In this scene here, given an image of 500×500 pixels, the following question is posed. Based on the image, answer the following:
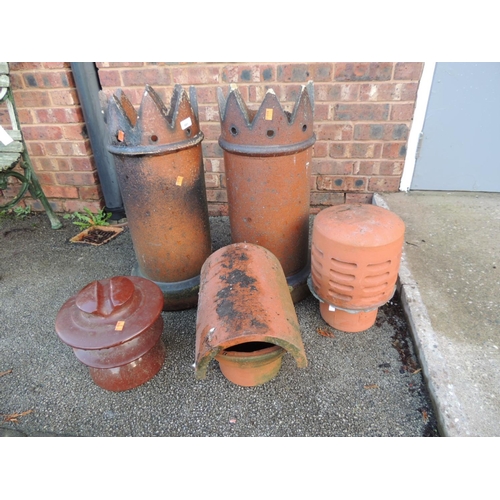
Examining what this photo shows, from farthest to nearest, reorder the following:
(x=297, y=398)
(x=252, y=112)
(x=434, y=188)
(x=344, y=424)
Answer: (x=434, y=188)
(x=252, y=112)
(x=297, y=398)
(x=344, y=424)

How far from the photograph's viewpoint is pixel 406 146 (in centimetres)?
341

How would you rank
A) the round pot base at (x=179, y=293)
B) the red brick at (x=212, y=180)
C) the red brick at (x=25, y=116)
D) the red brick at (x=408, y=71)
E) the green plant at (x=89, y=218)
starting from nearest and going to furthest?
the round pot base at (x=179, y=293) < the red brick at (x=408, y=71) < the red brick at (x=25, y=116) < the red brick at (x=212, y=180) < the green plant at (x=89, y=218)

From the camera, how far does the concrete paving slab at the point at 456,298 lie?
1.82m

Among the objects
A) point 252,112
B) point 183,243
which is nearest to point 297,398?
point 183,243

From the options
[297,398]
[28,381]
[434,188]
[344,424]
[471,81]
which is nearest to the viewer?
[344,424]

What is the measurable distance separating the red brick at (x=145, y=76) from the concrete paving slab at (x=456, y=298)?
2261 millimetres

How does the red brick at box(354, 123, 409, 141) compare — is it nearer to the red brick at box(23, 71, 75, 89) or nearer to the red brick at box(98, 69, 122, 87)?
the red brick at box(98, 69, 122, 87)

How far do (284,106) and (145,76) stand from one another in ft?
4.09

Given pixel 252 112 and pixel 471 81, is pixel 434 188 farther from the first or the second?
pixel 252 112

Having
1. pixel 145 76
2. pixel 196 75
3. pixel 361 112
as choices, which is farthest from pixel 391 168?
pixel 145 76

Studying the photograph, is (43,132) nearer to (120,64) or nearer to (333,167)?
(120,64)

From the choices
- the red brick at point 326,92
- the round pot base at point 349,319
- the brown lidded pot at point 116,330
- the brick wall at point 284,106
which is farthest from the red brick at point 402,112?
the brown lidded pot at point 116,330

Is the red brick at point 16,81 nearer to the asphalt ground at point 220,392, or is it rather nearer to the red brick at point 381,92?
the asphalt ground at point 220,392

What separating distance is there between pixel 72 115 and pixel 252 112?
6.71 ft
